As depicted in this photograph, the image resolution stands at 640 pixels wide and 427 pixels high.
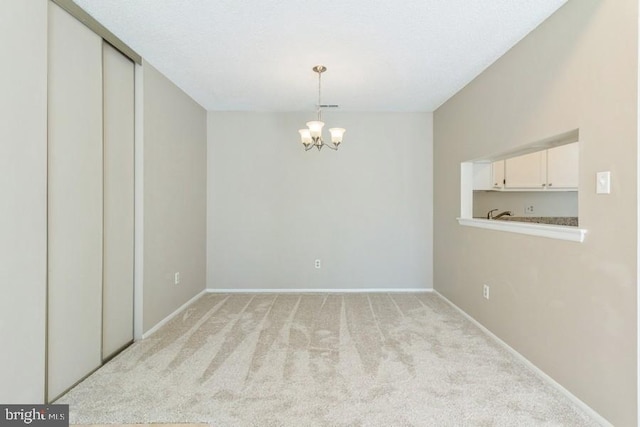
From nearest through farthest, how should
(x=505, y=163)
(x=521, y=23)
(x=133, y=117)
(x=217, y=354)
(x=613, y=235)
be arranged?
1. (x=613, y=235)
2. (x=521, y=23)
3. (x=217, y=354)
4. (x=133, y=117)
5. (x=505, y=163)

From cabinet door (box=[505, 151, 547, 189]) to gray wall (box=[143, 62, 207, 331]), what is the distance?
396cm

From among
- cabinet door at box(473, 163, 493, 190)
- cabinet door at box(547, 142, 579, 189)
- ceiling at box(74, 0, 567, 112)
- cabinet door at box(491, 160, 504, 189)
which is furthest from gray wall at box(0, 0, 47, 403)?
cabinet door at box(547, 142, 579, 189)

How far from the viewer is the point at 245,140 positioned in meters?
4.74

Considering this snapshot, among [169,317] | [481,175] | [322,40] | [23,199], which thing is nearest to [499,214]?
[481,175]

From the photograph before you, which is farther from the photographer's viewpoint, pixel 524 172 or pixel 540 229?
pixel 524 172

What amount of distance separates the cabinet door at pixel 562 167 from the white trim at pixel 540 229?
157cm

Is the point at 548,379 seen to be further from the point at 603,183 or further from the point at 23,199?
the point at 23,199

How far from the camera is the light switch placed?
6.03 feet

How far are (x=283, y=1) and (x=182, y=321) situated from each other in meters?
3.07

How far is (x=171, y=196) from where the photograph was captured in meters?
3.63

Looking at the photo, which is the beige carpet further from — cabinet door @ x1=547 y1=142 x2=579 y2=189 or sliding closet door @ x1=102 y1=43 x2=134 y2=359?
cabinet door @ x1=547 y1=142 x2=579 y2=189

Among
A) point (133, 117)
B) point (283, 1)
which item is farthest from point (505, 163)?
point (133, 117)

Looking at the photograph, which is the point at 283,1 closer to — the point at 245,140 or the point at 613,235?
the point at 613,235

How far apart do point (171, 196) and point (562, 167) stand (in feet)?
15.2
